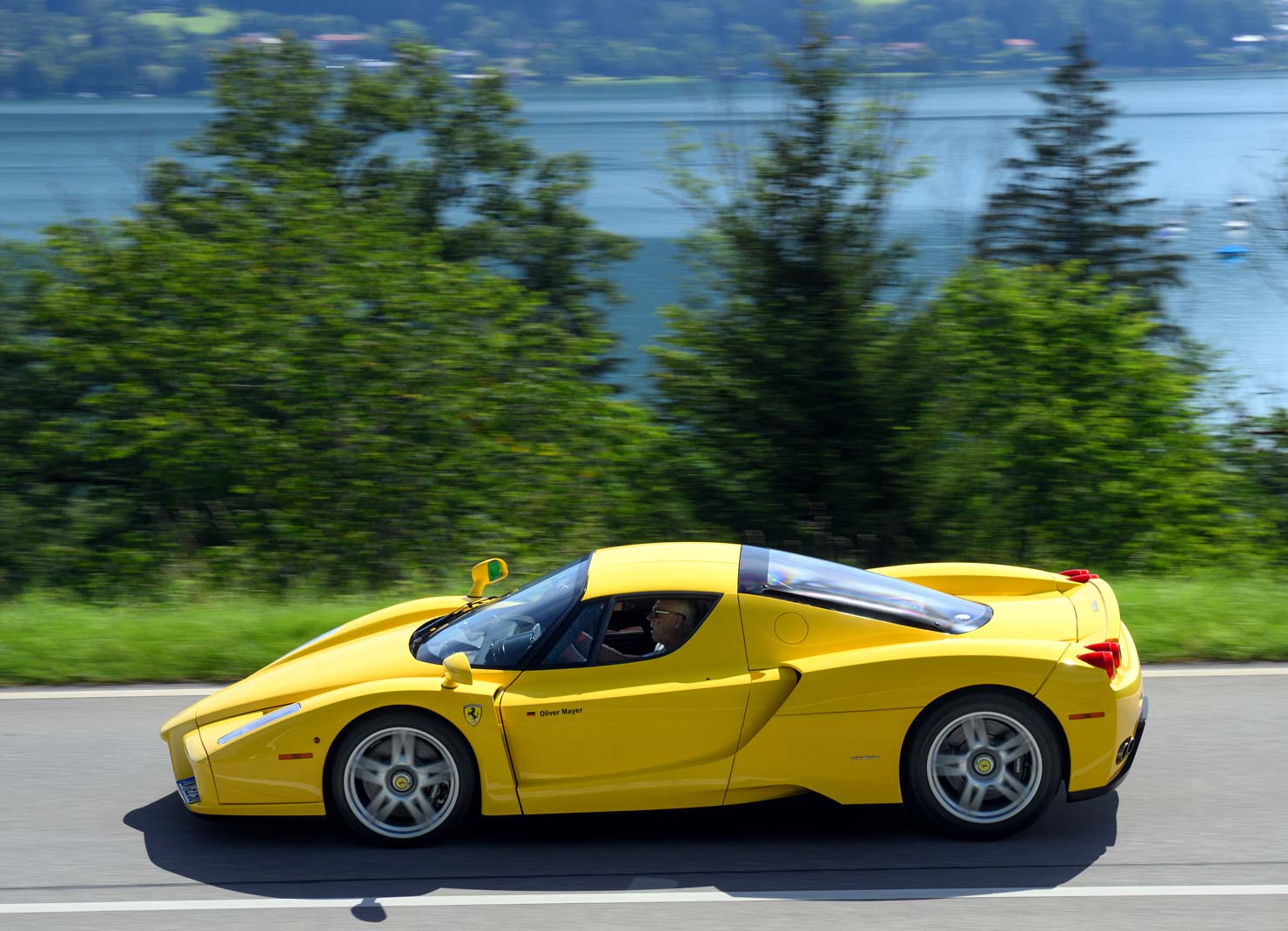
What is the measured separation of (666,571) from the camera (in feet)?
17.9

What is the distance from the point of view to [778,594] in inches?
210

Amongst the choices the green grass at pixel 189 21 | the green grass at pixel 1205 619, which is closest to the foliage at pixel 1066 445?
the green grass at pixel 1205 619

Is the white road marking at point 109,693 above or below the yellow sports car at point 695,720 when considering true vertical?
below

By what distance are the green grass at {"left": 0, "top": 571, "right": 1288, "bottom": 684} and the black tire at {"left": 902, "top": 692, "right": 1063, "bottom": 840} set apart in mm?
3084

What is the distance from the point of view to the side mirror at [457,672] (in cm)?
513

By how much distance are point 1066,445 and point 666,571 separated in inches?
494

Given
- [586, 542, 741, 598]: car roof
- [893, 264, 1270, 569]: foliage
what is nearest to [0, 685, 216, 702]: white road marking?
[586, 542, 741, 598]: car roof

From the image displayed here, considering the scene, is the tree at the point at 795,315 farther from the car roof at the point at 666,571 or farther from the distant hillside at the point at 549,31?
the distant hillside at the point at 549,31

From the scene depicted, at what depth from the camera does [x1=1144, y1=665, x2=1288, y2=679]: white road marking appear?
7.54m

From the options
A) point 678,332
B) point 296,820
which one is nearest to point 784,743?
point 296,820

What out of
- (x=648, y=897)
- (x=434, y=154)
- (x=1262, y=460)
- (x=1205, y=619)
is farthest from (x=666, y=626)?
(x=434, y=154)

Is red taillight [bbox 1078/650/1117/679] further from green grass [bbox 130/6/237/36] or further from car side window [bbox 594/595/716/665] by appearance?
green grass [bbox 130/6/237/36]

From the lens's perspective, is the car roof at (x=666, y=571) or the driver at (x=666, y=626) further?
the car roof at (x=666, y=571)

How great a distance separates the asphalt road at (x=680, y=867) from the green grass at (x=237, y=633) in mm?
1810
